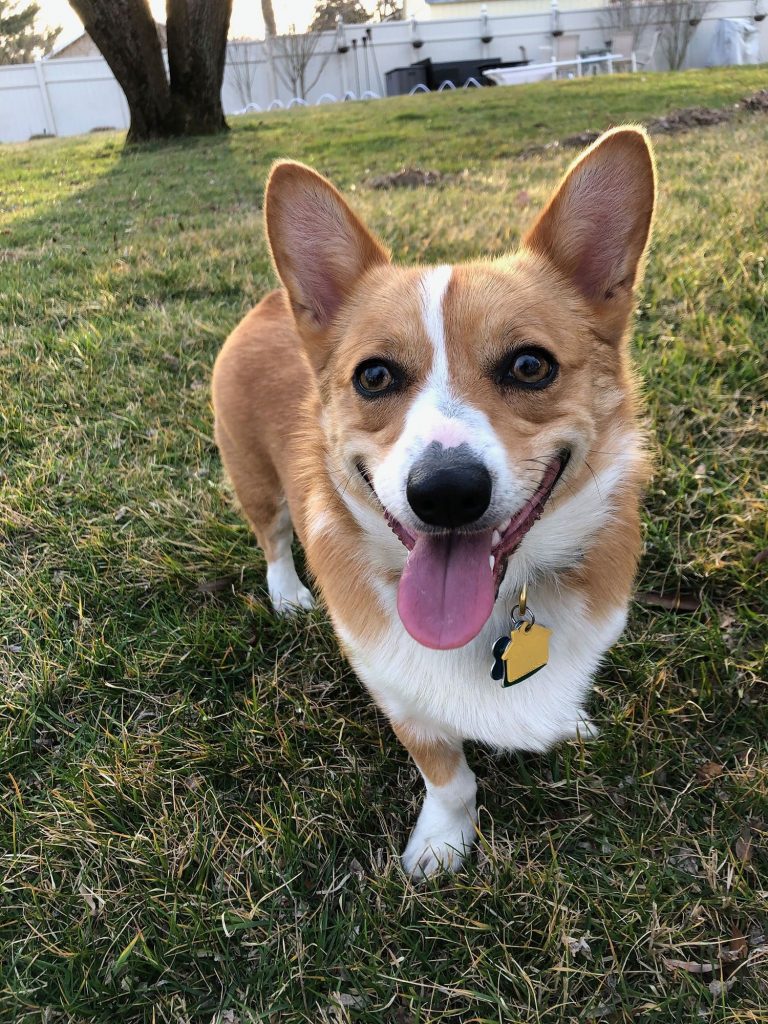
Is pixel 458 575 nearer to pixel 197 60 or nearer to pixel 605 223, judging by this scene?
pixel 605 223

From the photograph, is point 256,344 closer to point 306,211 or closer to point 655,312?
point 306,211

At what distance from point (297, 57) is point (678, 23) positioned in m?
14.8

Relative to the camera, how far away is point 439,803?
6.32 ft

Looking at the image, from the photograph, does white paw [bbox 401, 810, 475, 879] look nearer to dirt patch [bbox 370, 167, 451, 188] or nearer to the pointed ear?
the pointed ear

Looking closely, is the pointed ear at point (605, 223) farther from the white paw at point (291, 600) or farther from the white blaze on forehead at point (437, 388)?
the white paw at point (291, 600)

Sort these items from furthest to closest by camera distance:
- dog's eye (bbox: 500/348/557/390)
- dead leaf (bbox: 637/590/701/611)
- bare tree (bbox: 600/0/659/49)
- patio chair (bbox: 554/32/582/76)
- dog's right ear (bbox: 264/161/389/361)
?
patio chair (bbox: 554/32/582/76) → bare tree (bbox: 600/0/659/49) → dead leaf (bbox: 637/590/701/611) → dog's right ear (bbox: 264/161/389/361) → dog's eye (bbox: 500/348/557/390)

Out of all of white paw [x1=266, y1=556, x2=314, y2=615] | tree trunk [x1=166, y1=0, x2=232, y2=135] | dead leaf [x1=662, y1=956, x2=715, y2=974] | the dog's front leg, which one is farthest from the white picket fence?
dead leaf [x1=662, y1=956, x2=715, y2=974]

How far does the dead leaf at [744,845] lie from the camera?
5.86 feet

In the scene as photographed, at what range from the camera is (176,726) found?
2.29 metres

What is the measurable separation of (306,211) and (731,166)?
19.6 ft

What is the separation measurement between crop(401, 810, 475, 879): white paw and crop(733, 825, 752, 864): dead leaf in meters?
0.68

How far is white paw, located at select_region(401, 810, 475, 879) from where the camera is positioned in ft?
6.23

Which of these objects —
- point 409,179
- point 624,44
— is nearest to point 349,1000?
point 409,179

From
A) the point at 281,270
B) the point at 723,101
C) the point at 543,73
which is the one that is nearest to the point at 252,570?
the point at 281,270
